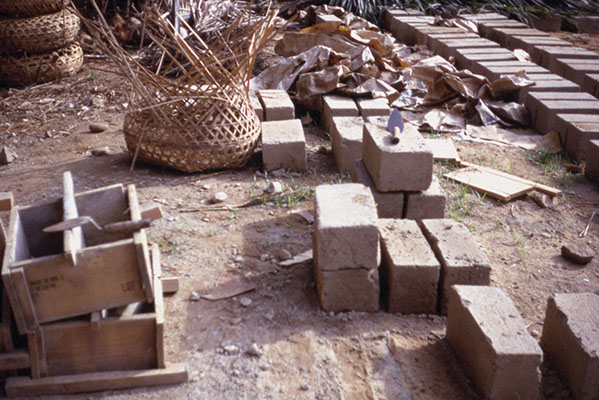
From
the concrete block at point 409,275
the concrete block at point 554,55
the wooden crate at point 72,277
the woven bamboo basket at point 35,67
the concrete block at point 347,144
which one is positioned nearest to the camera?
the wooden crate at point 72,277

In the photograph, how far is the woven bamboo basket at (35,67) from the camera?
248 inches

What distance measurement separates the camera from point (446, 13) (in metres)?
8.49

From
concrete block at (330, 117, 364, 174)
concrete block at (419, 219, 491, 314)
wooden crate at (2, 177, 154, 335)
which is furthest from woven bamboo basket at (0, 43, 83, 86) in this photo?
concrete block at (419, 219, 491, 314)

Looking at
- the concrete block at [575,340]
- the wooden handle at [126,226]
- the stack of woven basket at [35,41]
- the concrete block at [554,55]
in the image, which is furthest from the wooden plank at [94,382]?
the concrete block at [554,55]

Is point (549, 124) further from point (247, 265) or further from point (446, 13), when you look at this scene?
point (446, 13)

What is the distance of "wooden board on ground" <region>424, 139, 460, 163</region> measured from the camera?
4543mm

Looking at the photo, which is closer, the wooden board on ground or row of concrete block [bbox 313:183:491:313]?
row of concrete block [bbox 313:183:491:313]

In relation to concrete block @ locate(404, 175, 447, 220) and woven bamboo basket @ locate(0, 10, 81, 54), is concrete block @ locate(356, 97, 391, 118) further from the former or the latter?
woven bamboo basket @ locate(0, 10, 81, 54)

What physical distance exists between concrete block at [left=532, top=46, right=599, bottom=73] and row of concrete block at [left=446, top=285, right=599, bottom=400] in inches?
183

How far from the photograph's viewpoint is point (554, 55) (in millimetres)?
6520

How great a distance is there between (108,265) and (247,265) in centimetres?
108

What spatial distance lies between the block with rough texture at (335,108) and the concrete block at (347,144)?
398 millimetres

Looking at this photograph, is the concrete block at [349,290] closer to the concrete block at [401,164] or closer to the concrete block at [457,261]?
the concrete block at [457,261]

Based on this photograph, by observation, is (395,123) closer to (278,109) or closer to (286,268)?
(286,268)
